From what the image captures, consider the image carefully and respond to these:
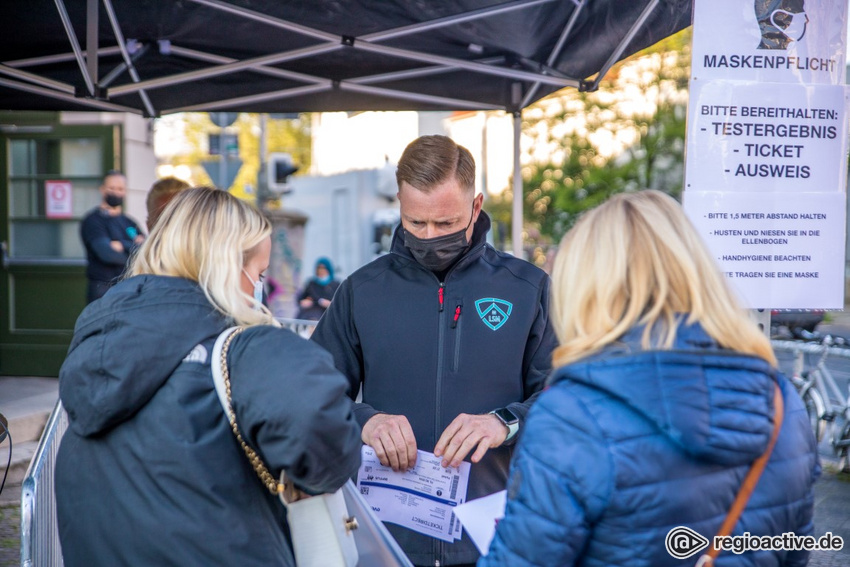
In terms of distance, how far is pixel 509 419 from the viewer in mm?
2357

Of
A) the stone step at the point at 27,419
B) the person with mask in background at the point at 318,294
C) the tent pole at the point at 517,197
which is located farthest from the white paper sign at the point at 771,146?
the person with mask in background at the point at 318,294

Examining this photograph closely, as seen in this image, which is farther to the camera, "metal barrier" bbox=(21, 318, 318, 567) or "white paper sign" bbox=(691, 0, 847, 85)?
"white paper sign" bbox=(691, 0, 847, 85)

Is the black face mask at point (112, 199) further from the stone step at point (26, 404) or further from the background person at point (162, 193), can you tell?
the background person at point (162, 193)

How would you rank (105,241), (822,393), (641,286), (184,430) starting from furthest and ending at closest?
1. (822,393)
2. (105,241)
3. (184,430)
4. (641,286)

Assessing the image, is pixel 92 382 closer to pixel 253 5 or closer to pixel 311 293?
pixel 253 5

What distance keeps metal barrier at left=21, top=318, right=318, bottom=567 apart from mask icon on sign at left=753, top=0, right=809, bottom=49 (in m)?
1.86

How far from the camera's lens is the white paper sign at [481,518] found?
192 cm

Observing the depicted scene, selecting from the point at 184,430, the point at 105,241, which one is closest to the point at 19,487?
the point at 105,241

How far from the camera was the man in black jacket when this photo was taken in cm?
244

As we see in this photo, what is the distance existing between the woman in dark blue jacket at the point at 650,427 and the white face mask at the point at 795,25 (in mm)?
1548

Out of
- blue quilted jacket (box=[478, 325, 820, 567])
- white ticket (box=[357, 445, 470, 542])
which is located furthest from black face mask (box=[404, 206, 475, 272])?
blue quilted jacket (box=[478, 325, 820, 567])

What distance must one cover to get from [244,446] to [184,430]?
0.43 ft

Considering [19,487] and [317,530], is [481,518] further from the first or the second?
[19,487]

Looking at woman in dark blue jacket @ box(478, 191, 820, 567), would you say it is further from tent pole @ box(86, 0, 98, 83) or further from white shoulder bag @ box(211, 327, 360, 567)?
tent pole @ box(86, 0, 98, 83)
